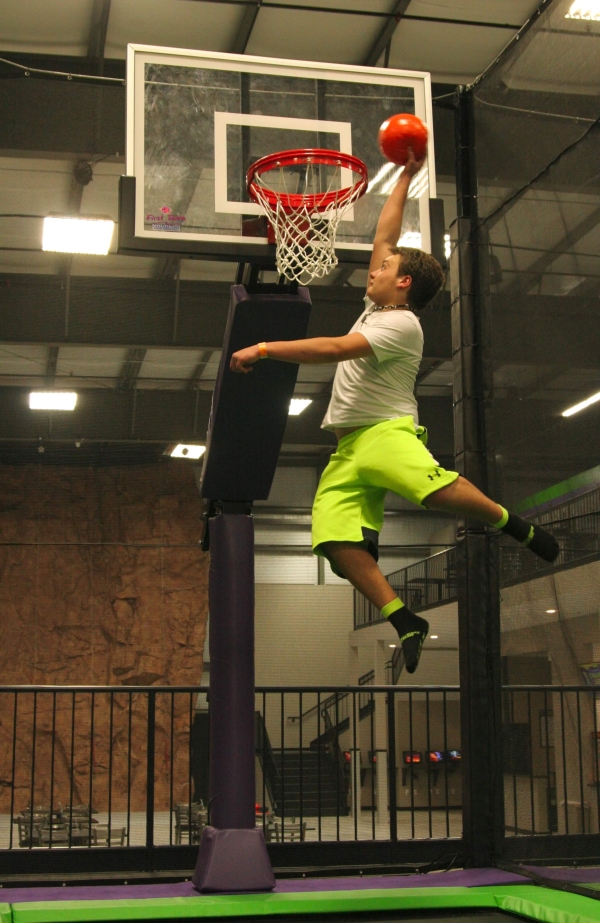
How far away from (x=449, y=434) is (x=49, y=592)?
16.3 ft

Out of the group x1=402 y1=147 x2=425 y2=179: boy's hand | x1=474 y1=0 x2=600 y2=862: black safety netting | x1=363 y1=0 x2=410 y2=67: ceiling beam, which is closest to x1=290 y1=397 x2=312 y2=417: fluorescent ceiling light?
x1=363 y1=0 x2=410 y2=67: ceiling beam

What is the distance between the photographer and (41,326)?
8.34 m

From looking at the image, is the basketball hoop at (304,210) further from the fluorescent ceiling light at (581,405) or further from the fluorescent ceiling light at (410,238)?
the fluorescent ceiling light at (581,405)

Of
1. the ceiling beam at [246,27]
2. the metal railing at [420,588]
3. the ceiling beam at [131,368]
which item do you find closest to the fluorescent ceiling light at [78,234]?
the ceiling beam at [246,27]

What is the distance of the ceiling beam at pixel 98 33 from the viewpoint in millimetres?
5883

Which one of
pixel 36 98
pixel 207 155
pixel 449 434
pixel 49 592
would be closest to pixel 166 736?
pixel 49 592

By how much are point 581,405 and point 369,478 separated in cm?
114

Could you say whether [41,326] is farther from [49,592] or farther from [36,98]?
[49,592]

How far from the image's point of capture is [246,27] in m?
6.16

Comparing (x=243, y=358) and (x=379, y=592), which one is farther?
(x=379, y=592)

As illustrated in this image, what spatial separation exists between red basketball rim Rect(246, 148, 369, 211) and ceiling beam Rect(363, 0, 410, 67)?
304cm

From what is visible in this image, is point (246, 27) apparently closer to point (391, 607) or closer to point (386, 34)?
point (386, 34)

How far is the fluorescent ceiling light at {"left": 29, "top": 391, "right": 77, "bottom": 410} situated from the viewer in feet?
34.4

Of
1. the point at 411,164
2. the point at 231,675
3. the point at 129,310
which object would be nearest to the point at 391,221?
the point at 411,164
